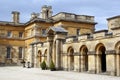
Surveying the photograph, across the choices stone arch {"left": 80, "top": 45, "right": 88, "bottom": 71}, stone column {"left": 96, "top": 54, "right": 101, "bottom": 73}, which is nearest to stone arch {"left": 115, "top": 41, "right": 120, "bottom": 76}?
stone column {"left": 96, "top": 54, "right": 101, "bottom": 73}

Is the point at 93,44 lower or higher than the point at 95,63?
higher

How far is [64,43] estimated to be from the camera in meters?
31.9

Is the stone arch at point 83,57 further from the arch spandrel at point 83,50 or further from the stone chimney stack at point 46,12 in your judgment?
the stone chimney stack at point 46,12

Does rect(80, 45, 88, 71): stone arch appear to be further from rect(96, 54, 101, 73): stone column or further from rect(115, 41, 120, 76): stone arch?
rect(115, 41, 120, 76): stone arch

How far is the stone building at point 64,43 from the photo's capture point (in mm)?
23875

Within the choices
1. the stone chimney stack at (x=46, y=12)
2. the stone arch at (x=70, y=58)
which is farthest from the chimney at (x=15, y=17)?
the stone arch at (x=70, y=58)

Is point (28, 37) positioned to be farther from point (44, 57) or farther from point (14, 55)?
point (44, 57)

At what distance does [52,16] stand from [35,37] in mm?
6124

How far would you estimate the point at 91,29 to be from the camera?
4903cm

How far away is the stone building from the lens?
2388 centimetres

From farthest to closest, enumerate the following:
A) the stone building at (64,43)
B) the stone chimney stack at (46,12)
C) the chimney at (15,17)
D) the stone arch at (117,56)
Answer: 1. the chimney at (15,17)
2. the stone chimney stack at (46,12)
3. the stone building at (64,43)
4. the stone arch at (117,56)

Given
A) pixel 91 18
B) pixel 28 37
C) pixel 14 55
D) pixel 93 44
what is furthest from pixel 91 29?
pixel 93 44

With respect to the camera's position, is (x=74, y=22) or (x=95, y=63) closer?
(x=95, y=63)

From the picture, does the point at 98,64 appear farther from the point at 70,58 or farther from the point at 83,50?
the point at 70,58
